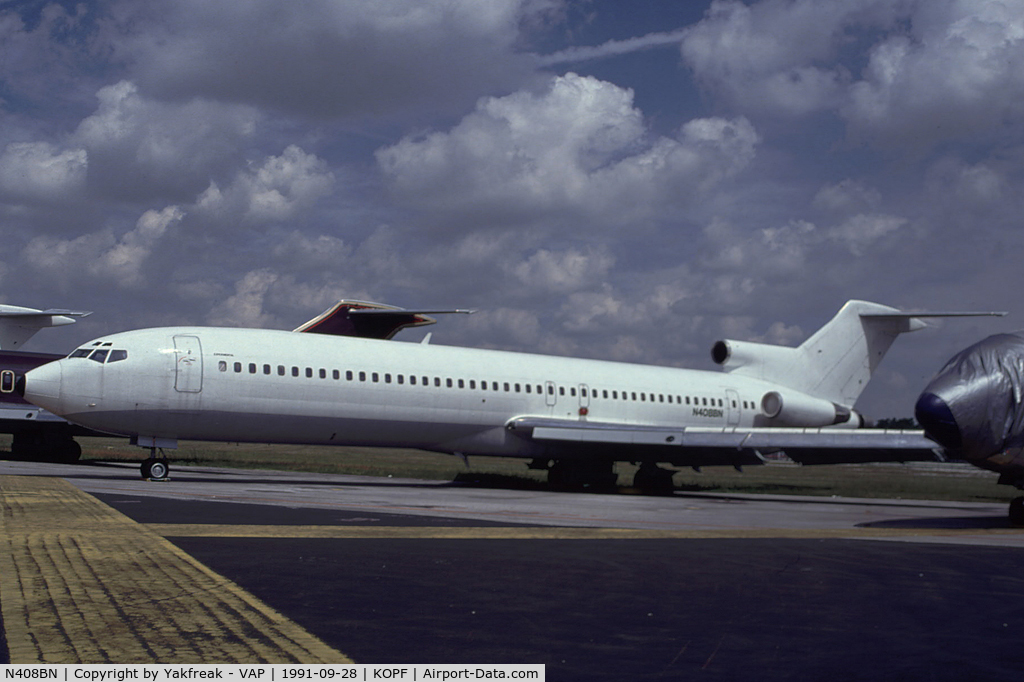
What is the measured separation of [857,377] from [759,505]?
623 inches

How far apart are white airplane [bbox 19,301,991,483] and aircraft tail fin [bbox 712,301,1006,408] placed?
0.22 ft

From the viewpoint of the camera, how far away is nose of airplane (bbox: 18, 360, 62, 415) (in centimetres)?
2134

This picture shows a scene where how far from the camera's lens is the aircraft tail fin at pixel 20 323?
4047 cm

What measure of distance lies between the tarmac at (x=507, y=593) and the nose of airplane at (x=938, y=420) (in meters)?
1.42

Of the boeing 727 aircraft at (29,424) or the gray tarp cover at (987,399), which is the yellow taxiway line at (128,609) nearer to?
the gray tarp cover at (987,399)

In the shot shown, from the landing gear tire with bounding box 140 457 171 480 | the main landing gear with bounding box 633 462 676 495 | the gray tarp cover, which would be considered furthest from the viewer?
the main landing gear with bounding box 633 462 676 495

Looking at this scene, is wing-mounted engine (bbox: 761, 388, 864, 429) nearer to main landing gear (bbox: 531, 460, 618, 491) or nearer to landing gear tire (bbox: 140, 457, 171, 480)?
main landing gear (bbox: 531, 460, 618, 491)

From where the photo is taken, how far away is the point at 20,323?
4119 centimetres

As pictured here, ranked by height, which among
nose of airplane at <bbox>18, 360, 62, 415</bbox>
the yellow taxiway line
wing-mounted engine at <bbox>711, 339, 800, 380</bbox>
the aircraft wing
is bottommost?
the yellow taxiway line

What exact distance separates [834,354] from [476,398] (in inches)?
614

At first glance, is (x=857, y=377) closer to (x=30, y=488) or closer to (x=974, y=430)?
(x=974, y=430)

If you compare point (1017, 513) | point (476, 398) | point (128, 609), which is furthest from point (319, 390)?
point (128, 609)
